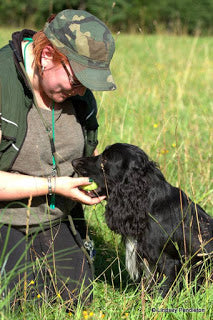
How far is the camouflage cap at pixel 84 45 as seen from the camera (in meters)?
2.69

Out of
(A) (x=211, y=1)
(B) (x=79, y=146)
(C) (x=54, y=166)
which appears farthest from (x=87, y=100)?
(A) (x=211, y=1)

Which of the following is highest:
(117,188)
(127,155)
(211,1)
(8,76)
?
(211,1)

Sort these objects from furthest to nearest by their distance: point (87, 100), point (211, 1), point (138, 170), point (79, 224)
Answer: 1. point (211, 1)
2. point (79, 224)
3. point (87, 100)
4. point (138, 170)

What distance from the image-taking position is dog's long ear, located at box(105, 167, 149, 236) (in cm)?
305

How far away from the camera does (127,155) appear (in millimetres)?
3080

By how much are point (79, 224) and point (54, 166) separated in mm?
682

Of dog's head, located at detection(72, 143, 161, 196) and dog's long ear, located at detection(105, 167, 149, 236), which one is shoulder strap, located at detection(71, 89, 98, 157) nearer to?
dog's head, located at detection(72, 143, 161, 196)

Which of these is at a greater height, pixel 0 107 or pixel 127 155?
pixel 0 107

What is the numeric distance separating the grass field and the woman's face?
0.74 m

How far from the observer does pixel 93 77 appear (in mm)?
2699

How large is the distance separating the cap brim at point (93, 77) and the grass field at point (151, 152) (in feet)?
1.90

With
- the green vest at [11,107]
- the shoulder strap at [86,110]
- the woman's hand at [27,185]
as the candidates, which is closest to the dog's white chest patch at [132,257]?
the woman's hand at [27,185]

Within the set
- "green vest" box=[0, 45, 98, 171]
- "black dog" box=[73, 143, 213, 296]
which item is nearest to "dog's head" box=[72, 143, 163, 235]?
"black dog" box=[73, 143, 213, 296]

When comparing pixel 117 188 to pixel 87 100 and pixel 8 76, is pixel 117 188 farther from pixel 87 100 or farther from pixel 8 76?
pixel 8 76
